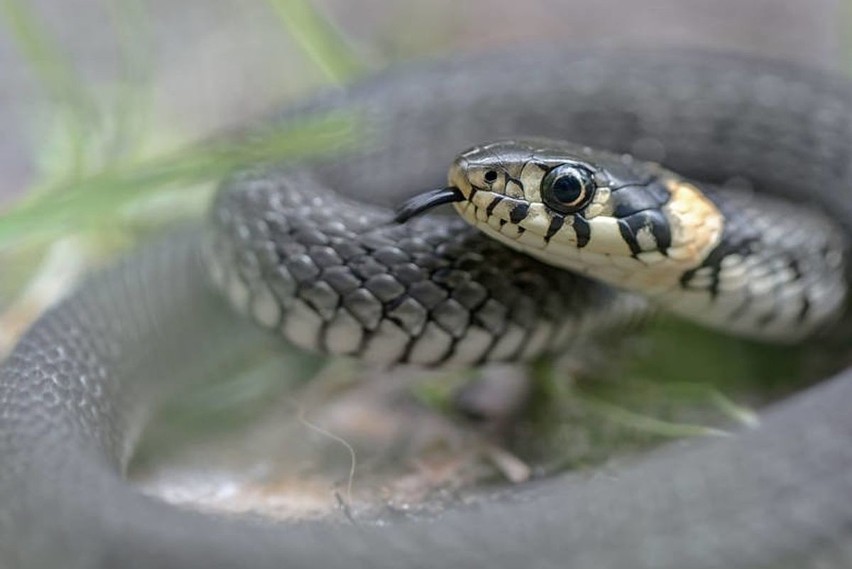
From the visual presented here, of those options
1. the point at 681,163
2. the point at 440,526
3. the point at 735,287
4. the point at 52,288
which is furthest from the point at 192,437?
the point at 681,163

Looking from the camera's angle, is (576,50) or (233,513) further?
(576,50)

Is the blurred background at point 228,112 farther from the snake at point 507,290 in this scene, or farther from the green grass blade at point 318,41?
the snake at point 507,290

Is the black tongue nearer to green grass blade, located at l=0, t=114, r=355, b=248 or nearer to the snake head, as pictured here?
the snake head

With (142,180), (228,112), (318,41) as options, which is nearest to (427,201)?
(142,180)

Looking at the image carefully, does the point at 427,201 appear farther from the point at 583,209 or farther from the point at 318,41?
the point at 318,41

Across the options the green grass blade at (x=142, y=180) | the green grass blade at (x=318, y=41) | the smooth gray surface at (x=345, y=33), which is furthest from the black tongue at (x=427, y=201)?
the smooth gray surface at (x=345, y=33)

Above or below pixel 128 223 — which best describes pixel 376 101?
above

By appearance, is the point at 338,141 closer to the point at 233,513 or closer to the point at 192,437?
the point at 192,437
